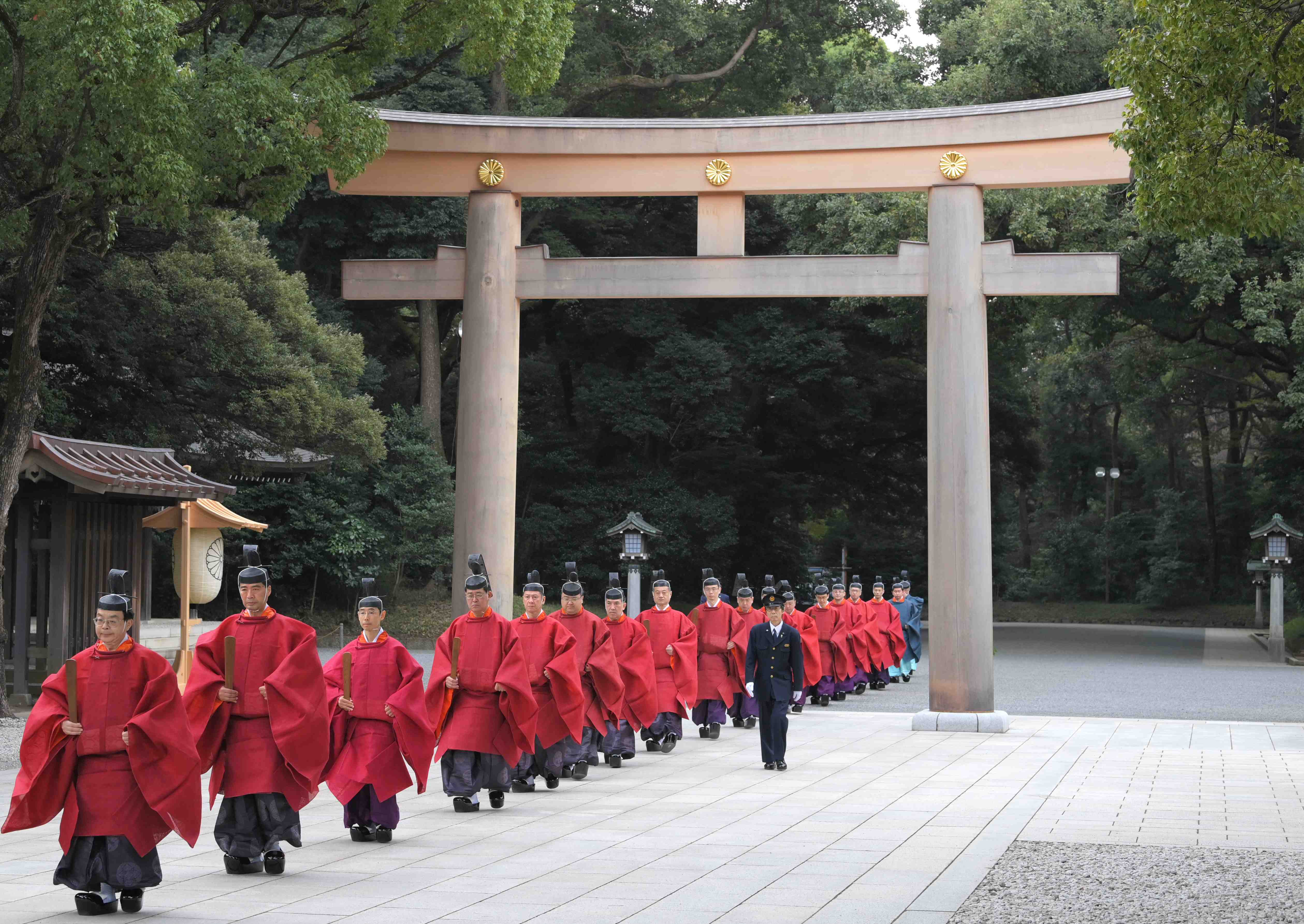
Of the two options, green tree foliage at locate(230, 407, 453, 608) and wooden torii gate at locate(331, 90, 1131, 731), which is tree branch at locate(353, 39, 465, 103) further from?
green tree foliage at locate(230, 407, 453, 608)

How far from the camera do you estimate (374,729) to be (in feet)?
26.9

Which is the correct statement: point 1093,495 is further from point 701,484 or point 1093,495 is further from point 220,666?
point 220,666

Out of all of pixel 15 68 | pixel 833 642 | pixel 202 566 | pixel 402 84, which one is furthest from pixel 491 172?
pixel 833 642

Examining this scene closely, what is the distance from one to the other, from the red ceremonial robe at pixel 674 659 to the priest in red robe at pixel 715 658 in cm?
44

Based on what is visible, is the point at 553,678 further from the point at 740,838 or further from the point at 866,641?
the point at 866,641

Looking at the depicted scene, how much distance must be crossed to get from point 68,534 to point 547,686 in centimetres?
645

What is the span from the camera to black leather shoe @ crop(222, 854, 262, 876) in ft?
23.7

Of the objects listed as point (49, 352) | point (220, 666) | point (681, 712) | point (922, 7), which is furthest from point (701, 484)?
point (220, 666)

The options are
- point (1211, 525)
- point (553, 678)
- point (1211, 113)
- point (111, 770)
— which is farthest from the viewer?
point (1211, 525)

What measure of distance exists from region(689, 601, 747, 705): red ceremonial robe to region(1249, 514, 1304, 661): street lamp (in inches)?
696

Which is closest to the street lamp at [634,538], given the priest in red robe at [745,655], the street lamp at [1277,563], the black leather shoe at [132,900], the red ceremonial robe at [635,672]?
the priest in red robe at [745,655]

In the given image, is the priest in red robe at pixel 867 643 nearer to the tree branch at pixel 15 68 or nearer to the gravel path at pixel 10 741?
the gravel path at pixel 10 741

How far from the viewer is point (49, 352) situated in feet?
61.3

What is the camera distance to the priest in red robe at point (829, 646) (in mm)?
18344
